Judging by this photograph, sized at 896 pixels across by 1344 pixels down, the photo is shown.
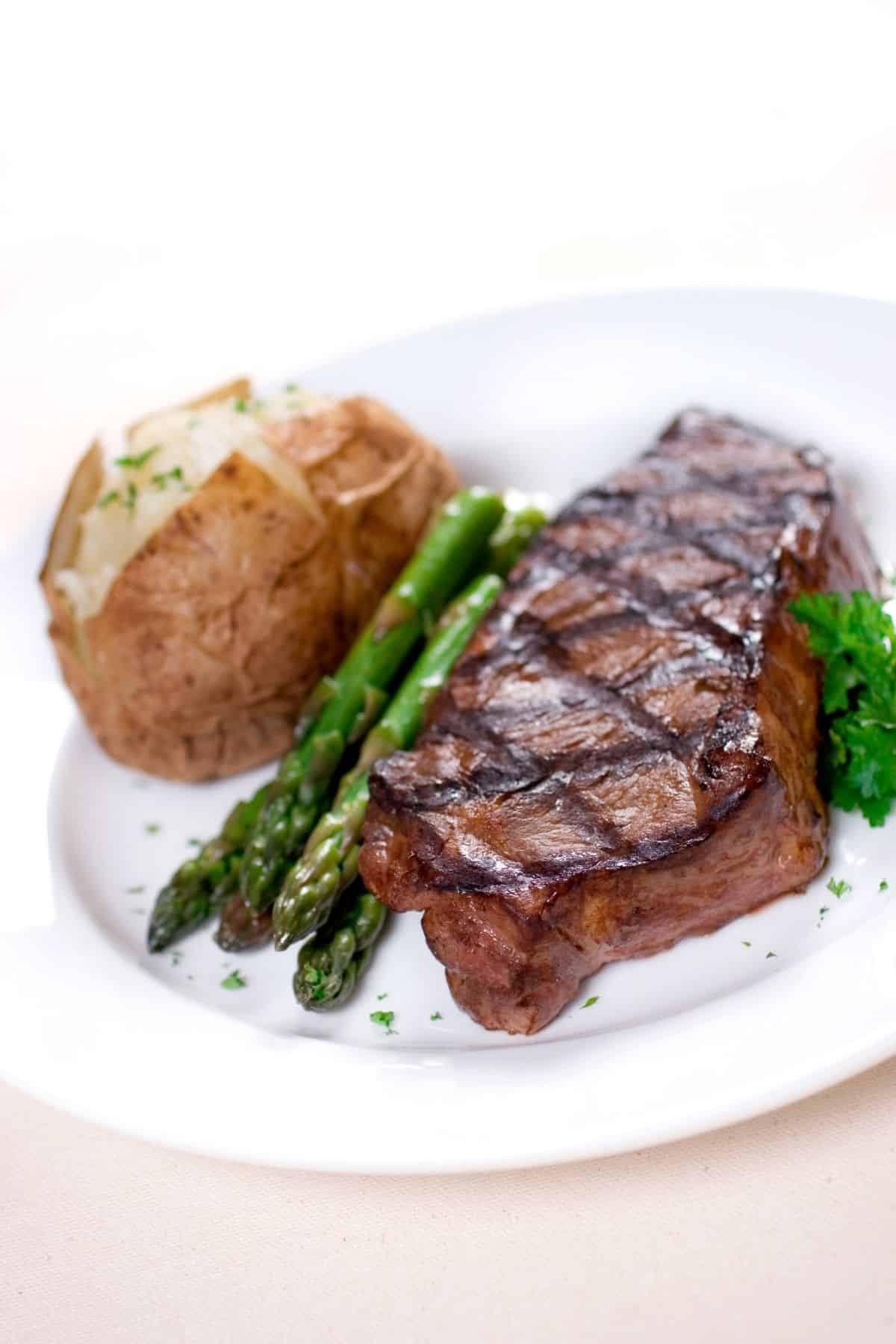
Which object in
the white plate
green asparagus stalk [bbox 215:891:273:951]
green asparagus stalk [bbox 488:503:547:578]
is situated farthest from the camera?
green asparagus stalk [bbox 488:503:547:578]

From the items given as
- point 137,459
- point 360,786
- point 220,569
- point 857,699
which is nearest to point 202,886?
point 360,786

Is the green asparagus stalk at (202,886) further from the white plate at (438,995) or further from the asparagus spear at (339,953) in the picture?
the asparagus spear at (339,953)

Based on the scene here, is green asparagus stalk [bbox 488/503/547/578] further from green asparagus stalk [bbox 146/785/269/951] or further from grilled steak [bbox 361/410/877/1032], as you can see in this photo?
green asparagus stalk [bbox 146/785/269/951]

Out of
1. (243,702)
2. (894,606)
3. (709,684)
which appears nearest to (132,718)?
(243,702)

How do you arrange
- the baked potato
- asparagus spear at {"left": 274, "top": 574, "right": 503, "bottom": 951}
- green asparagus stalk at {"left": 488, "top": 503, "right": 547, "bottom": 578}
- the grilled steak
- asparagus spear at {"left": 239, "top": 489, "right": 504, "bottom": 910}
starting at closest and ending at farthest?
the grilled steak, asparagus spear at {"left": 274, "top": 574, "right": 503, "bottom": 951}, asparagus spear at {"left": 239, "top": 489, "right": 504, "bottom": 910}, the baked potato, green asparagus stalk at {"left": 488, "top": 503, "right": 547, "bottom": 578}

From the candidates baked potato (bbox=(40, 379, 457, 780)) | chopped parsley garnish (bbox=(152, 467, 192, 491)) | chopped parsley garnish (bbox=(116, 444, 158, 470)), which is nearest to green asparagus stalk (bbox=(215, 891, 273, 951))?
baked potato (bbox=(40, 379, 457, 780))

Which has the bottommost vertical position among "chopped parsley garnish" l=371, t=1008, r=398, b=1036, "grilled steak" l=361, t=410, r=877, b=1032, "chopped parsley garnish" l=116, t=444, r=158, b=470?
"chopped parsley garnish" l=371, t=1008, r=398, b=1036

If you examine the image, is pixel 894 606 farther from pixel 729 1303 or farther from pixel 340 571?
pixel 729 1303
